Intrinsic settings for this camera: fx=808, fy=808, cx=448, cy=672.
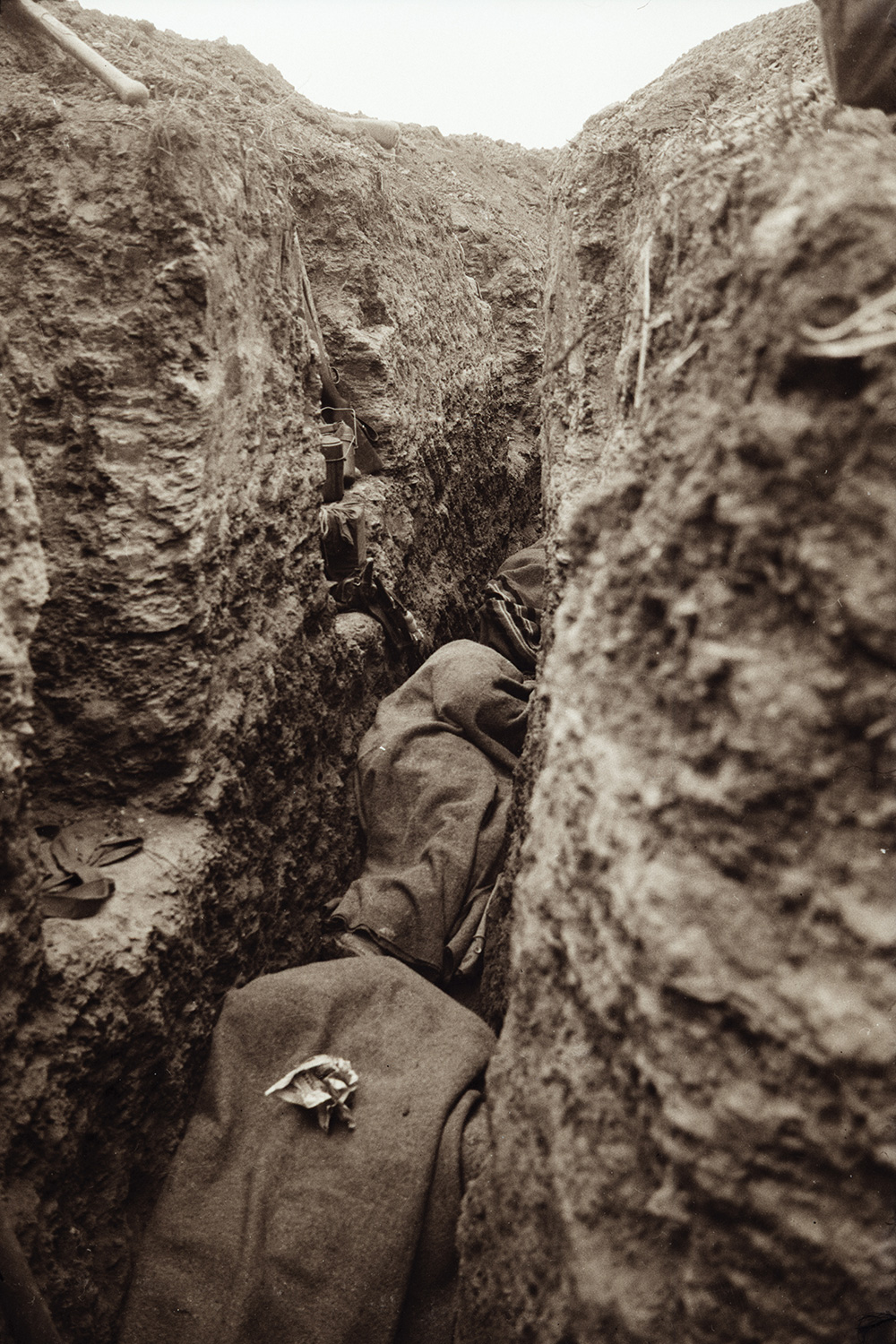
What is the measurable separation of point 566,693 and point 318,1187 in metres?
0.98

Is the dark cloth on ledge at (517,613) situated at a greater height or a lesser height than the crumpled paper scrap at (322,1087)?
greater

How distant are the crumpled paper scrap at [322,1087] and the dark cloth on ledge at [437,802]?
61cm

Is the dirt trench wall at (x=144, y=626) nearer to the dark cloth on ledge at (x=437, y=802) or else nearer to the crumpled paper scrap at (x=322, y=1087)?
the dark cloth on ledge at (x=437, y=802)

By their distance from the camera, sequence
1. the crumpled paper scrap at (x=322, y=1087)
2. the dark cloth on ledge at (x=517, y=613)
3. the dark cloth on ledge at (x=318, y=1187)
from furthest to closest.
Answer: the dark cloth on ledge at (x=517, y=613)
the crumpled paper scrap at (x=322, y=1087)
the dark cloth on ledge at (x=318, y=1187)

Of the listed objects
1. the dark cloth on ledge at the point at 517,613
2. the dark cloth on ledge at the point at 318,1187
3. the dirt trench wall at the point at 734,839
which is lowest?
the dark cloth on ledge at the point at 318,1187

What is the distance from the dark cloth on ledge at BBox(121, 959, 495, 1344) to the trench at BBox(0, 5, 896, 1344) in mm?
110

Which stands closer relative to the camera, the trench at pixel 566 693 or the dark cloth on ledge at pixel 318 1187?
the trench at pixel 566 693

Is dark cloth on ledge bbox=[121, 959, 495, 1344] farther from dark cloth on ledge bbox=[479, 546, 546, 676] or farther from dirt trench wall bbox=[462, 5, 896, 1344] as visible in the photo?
dark cloth on ledge bbox=[479, 546, 546, 676]

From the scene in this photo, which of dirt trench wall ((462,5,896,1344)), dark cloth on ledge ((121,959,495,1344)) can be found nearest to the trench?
dirt trench wall ((462,5,896,1344))

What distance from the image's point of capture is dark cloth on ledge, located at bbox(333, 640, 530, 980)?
83.7 inches

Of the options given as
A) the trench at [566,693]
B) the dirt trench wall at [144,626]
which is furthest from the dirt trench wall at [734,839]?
the dirt trench wall at [144,626]

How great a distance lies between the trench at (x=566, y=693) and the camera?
69cm

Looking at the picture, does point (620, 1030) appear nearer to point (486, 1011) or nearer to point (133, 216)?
point (486, 1011)

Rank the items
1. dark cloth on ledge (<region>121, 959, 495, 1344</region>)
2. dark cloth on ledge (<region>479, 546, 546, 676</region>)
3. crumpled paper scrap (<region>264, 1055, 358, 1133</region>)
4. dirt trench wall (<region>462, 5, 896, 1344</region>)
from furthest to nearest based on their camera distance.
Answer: dark cloth on ledge (<region>479, 546, 546, 676</region>) < crumpled paper scrap (<region>264, 1055, 358, 1133</region>) < dark cloth on ledge (<region>121, 959, 495, 1344</region>) < dirt trench wall (<region>462, 5, 896, 1344</region>)
